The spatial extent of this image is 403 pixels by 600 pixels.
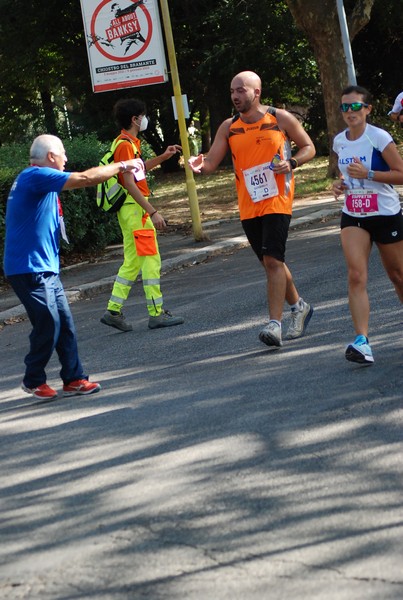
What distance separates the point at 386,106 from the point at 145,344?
3298cm

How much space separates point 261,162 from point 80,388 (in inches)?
83.7

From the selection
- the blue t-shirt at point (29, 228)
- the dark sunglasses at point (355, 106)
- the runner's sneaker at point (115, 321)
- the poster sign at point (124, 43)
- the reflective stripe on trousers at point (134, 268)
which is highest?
the poster sign at point (124, 43)

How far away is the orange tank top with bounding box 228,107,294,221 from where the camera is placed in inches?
334

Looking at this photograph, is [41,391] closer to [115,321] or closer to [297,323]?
[297,323]

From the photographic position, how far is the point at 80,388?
793 cm

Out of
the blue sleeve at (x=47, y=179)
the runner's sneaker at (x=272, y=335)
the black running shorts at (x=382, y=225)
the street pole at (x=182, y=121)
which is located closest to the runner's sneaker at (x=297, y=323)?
the runner's sneaker at (x=272, y=335)

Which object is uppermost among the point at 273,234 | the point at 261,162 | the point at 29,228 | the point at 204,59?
the point at 204,59

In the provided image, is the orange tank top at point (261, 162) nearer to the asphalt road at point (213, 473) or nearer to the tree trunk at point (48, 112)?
the asphalt road at point (213, 473)

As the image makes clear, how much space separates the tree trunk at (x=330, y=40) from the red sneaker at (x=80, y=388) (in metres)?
17.2

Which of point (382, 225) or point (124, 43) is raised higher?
point (124, 43)

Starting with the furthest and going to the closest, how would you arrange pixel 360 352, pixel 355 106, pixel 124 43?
1. pixel 124 43
2. pixel 355 106
3. pixel 360 352

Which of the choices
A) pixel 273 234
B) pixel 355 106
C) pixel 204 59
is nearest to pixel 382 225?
pixel 355 106

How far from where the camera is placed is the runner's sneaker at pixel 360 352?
7.40m

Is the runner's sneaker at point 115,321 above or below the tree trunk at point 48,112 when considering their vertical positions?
below
